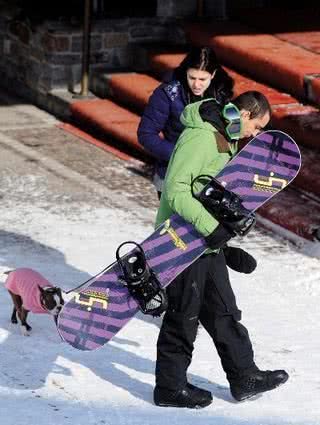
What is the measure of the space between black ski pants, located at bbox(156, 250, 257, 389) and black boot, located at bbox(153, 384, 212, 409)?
0.10 feet

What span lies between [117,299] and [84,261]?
2349mm

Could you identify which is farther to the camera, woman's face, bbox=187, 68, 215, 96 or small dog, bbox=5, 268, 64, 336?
woman's face, bbox=187, 68, 215, 96

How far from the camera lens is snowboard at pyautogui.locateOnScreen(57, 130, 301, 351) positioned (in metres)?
6.93

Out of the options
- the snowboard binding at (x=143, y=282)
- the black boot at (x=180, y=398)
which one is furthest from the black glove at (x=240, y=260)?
the black boot at (x=180, y=398)

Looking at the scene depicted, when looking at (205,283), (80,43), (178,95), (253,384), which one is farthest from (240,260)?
(80,43)

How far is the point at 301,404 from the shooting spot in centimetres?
716

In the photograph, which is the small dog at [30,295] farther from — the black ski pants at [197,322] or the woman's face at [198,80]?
the woman's face at [198,80]

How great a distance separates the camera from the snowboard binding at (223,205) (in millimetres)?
6715

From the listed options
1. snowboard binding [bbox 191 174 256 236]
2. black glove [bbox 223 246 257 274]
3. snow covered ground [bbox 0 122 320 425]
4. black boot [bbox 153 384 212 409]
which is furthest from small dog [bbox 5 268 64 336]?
snowboard binding [bbox 191 174 256 236]

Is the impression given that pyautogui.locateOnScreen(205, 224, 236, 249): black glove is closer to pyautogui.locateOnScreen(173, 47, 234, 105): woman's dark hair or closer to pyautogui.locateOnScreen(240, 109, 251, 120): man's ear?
pyautogui.locateOnScreen(240, 109, 251, 120): man's ear

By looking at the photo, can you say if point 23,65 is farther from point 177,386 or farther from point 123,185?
point 177,386

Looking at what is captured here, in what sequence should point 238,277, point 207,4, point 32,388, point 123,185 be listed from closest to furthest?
point 32,388
point 238,277
point 123,185
point 207,4

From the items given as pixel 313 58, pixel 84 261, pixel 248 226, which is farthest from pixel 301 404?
pixel 313 58

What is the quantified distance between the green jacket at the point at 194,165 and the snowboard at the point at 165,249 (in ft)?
0.45
